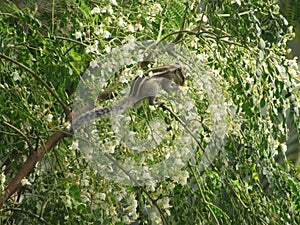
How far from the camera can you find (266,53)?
3.33 feet

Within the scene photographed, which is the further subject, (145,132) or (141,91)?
(145,132)

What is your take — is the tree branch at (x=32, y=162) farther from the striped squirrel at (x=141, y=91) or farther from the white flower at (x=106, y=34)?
the white flower at (x=106, y=34)

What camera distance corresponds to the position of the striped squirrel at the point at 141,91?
1125mm

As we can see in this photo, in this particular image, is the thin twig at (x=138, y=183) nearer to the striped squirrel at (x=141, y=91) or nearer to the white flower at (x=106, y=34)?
the striped squirrel at (x=141, y=91)

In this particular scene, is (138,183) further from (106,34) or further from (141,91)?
(106,34)

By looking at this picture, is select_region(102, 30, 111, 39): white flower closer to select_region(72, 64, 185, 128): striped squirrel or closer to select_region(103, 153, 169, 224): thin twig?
select_region(72, 64, 185, 128): striped squirrel

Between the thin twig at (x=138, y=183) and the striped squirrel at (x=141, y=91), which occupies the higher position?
the striped squirrel at (x=141, y=91)

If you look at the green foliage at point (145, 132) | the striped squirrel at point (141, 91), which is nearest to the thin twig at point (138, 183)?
the green foliage at point (145, 132)

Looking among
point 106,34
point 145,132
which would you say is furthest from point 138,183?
point 106,34

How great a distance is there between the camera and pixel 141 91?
1125 millimetres

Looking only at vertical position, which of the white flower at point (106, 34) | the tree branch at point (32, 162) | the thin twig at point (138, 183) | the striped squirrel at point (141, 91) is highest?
the white flower at point (106, 34)

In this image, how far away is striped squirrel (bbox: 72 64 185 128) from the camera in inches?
44.3

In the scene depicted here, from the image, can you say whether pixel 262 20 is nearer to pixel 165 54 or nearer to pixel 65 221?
pixel 165 54

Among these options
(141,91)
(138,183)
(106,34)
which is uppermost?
(106,34)
